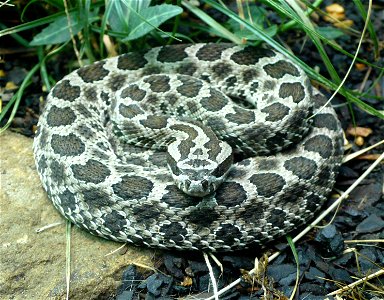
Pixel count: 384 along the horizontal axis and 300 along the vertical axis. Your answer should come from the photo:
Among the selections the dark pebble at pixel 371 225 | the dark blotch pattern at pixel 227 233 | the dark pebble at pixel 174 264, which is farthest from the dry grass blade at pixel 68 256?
the dark pebble at pixel 371 225

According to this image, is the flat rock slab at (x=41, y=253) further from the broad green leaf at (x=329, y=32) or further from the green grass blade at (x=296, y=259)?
the broad green leaf at (x=329, y=32)

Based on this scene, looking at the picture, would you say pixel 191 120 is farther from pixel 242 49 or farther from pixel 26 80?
pixel 26 80

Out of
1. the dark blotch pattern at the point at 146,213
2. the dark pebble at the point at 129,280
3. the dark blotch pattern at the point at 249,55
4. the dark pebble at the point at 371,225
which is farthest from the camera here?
the dark blotch pattern at the point at 249,55

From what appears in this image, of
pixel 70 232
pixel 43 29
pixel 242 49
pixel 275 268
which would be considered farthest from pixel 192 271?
pixel 43 29

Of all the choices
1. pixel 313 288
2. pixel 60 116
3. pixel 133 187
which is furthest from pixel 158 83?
pixel 313 288

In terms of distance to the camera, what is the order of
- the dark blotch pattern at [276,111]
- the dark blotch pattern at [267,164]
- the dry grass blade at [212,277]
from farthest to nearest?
the dark blotch pattern at [276,111], the dark blotch pattern at [267,164], the dry grass blade at [212,277]

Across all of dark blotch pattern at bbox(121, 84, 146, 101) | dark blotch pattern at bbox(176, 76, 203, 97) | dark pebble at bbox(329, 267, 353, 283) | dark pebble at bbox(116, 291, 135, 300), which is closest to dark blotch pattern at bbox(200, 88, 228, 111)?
dark blotch pattern at bbox(176, 76, 203, 97)
